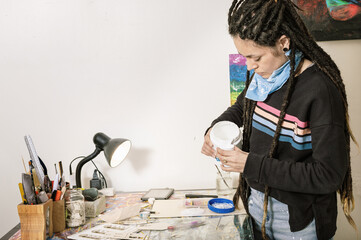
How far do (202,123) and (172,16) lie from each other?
0.56m

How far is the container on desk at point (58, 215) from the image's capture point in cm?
113

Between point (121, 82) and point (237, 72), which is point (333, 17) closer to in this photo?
point (237, 72)

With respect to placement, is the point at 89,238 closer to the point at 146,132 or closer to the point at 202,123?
the point at 146,132

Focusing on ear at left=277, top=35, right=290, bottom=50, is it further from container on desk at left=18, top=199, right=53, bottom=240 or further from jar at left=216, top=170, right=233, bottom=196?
container on desk at left=18, top=199, right=53, bottom=240

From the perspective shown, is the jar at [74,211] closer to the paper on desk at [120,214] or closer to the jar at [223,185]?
the paper on desk at [120,214]

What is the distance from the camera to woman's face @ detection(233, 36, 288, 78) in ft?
3.13

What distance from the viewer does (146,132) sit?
162 cm

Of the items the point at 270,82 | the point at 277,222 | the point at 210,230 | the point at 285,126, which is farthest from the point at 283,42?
the point at 210,230

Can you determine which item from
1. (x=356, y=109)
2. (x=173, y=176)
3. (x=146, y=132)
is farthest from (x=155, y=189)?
(x=356, y=109)

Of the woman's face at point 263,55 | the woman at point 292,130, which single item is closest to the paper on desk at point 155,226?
the woman at point 292,130

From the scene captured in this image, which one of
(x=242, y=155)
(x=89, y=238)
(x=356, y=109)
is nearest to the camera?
(x=242, y=155)

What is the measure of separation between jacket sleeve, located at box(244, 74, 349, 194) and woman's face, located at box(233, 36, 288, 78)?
0.59ft

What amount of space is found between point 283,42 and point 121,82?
90cm

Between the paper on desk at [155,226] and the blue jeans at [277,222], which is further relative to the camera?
the paper on desk at [155,226]
